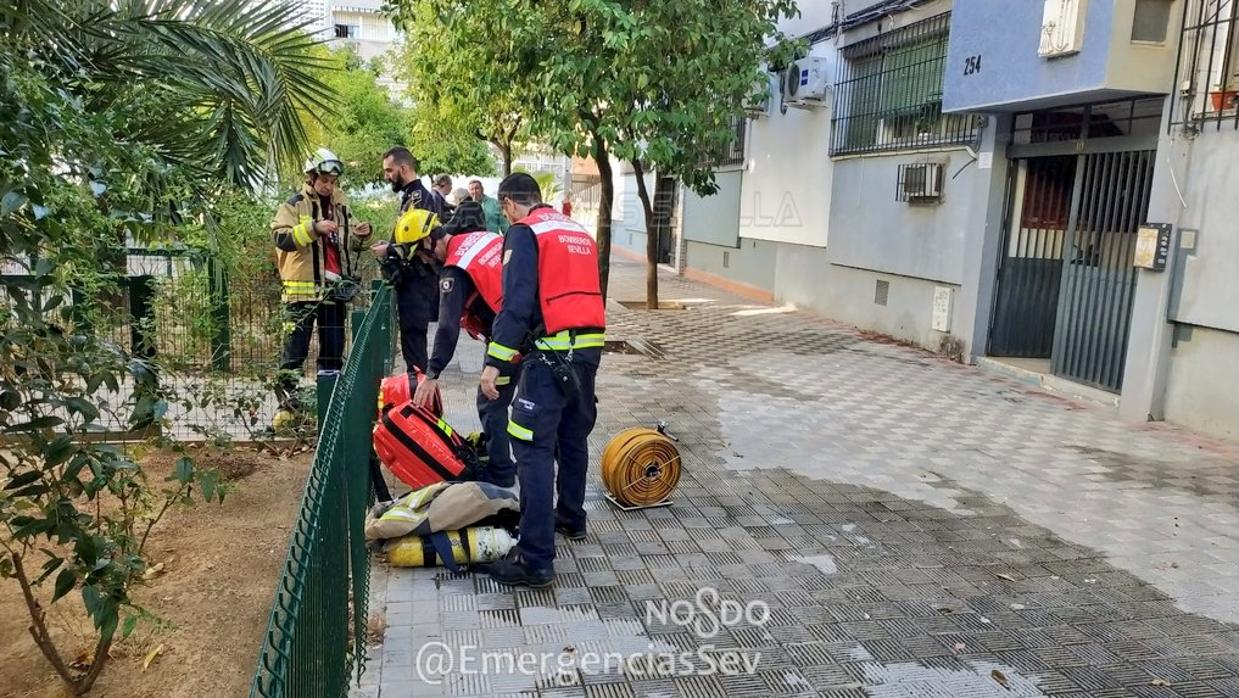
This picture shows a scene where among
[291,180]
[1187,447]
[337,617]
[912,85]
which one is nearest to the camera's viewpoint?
[337,617]

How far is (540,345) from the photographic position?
4008mm

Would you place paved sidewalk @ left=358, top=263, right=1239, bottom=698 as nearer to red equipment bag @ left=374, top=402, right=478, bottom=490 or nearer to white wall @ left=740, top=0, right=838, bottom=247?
red equipment bag @ left=374, top=402, right=478, bottom=490

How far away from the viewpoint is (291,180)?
6031 mm

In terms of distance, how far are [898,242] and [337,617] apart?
9.80m

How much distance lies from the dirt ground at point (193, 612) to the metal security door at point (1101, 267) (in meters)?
6.85

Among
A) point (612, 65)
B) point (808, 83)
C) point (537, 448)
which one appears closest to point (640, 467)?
point (537, 448)

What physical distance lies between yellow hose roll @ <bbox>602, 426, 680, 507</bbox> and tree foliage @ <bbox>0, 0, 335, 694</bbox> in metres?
2.16

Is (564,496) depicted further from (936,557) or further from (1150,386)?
(1150,386)

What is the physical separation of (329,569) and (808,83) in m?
12.0

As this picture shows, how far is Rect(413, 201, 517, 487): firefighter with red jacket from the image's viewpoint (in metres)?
4.48

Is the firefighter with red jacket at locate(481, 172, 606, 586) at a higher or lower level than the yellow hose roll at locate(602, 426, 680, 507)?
higher

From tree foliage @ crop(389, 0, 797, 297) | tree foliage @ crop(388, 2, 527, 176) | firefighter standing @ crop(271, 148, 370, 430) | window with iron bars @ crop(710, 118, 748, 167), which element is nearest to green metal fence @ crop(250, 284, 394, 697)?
firefighter standing @ crop(271, 148, 370, 430)

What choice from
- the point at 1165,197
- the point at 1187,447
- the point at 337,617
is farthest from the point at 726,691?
the point at 1165,197

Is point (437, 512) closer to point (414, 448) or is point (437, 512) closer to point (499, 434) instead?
point (414, 448)
